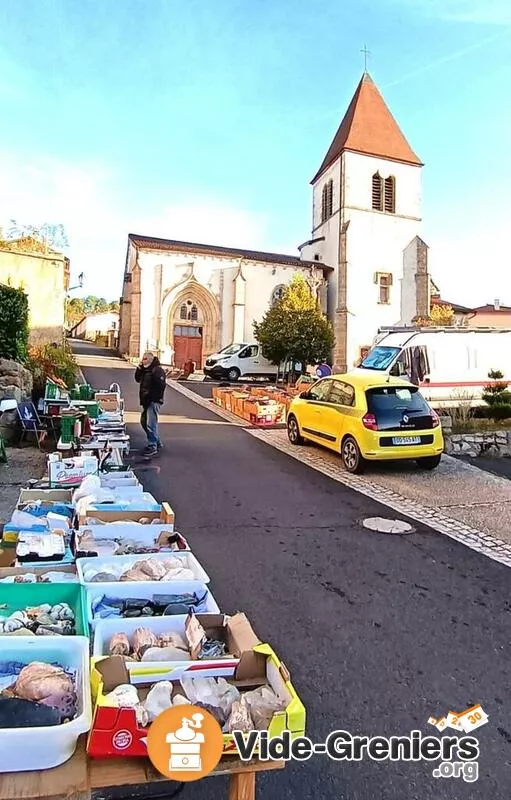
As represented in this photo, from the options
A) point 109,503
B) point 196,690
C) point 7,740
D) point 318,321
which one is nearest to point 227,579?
point 109,503

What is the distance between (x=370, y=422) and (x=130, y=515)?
19.9ft

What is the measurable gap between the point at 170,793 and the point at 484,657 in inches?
89.0

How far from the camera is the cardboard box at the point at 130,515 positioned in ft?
13.2

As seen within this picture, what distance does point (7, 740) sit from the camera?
173 centimetres

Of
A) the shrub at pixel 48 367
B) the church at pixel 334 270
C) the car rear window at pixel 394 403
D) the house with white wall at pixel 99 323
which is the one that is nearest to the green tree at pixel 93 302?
the house with white wall at pixel 99 323

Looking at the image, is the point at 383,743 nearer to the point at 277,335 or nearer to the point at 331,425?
the point at 331,425

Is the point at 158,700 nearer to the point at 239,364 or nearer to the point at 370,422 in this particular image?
the point at 370,422

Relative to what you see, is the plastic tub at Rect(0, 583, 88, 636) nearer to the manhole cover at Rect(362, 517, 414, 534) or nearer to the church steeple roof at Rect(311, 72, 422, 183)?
the manhole cover at Rect(362, 517, 414, 534)

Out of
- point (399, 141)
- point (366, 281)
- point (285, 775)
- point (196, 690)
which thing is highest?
point (399, 141)

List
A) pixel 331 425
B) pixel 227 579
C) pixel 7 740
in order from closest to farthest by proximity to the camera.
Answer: pixel 7 740 < pixel 227 579 < pixel 331 425

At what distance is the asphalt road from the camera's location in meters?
2.71

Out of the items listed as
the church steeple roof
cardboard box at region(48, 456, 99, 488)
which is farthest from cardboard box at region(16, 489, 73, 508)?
the church steeple roof

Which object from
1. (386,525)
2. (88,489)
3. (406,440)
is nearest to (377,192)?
(406,440)

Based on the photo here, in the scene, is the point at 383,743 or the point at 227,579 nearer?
the point at 383,743
